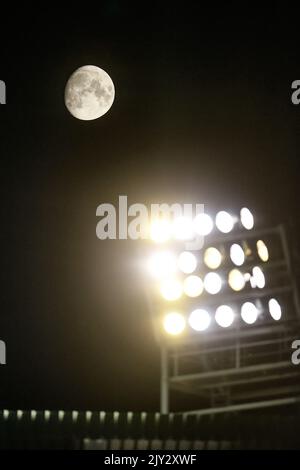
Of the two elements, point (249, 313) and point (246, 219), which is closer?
point (249, 313)

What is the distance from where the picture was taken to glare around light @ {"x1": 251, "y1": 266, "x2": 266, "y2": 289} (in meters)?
2.30

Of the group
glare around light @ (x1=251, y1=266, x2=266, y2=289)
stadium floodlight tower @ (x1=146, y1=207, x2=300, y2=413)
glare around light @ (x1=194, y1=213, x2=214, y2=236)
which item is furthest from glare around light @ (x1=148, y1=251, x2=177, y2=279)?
glare around light @ (x1=251, y1=266, x2=266, y2=289)

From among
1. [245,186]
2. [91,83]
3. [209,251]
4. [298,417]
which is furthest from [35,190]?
[298,417]

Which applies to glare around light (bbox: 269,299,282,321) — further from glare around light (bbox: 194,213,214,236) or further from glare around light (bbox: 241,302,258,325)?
glare around light (bbox: 194,213,214,236)

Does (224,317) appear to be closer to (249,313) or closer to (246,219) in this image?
(249,313)

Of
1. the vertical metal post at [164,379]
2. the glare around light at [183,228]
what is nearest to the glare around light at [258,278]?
the glare around light at [183,228]

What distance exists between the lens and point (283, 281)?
241cm

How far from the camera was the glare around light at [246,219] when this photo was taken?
7.82 feet

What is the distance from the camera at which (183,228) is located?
93.5 inches

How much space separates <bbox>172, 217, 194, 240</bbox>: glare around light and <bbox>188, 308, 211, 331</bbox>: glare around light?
23cm

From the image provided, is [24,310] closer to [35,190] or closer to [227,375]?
[35,190]

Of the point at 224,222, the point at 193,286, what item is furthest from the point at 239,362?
the point at 224,222

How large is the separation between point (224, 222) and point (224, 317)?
297 millimetres

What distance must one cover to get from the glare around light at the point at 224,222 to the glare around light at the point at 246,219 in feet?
0.12
